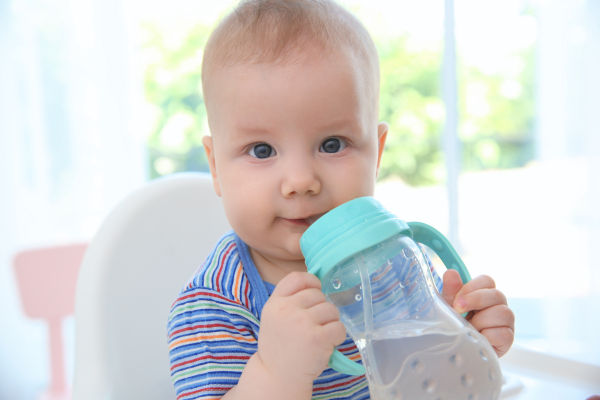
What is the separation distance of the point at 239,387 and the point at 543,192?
1.69 m

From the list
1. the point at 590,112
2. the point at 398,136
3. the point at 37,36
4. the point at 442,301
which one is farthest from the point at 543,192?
the point at 398,136

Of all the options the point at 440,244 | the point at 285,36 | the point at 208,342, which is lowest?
the point at 208,342

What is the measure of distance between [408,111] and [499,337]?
4.31m

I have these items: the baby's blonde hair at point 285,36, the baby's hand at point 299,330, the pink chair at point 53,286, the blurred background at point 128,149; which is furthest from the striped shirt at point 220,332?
the pink chair at point 53,286

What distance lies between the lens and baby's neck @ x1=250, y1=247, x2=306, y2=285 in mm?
695

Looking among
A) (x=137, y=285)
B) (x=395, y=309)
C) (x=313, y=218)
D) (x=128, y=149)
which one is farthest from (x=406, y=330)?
(x=128, y=149)

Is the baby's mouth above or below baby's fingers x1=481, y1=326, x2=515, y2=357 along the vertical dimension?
above

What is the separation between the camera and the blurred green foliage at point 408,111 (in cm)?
396

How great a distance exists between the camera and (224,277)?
0.66m

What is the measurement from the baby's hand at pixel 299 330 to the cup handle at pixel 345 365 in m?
0.02

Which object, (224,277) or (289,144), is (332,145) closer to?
(289,144)

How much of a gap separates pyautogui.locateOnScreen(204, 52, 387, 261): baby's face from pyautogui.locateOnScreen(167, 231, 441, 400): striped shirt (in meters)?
0.06

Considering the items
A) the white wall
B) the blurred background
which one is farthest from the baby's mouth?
the white wall

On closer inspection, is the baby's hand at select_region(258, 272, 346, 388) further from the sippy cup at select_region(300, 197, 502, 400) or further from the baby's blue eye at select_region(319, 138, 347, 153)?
the baby's blue eye at select_region(319, 138, 347, 153)
